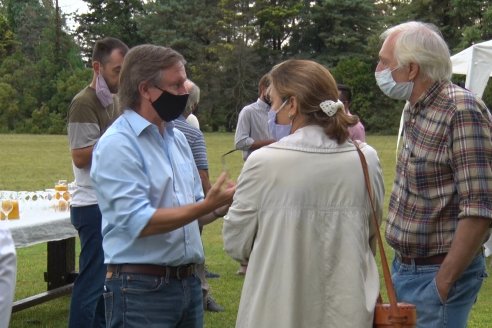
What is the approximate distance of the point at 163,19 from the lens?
5616 centimetres

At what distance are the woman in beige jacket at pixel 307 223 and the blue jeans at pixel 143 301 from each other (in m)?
0.42

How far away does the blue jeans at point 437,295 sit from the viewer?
3150mm

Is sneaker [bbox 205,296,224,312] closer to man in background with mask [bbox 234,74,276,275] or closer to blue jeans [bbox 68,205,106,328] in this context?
man in background with mask [bbox 234,74,276,275]

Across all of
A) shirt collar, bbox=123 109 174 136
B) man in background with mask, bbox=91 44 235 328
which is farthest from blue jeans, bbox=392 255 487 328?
shirt collar, bbox=123 109 174 136

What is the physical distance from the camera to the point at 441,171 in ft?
10.2

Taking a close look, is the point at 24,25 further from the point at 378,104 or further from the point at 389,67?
the point at 389,67

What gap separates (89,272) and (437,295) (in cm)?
272

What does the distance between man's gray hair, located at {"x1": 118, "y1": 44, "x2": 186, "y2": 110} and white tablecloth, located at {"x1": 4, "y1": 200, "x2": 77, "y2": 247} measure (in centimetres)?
243

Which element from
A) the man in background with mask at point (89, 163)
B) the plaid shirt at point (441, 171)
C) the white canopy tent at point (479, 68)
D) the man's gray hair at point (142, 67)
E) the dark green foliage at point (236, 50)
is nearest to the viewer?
the plaid shirt at point (441, 171)

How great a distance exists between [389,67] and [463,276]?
92 centimetres

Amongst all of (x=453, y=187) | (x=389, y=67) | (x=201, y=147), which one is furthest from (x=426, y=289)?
(x=201, y=147)

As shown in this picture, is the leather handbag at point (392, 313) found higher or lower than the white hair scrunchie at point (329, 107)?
lower

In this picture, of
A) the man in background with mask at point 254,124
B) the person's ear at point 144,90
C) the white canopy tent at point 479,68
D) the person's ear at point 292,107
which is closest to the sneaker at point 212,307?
the man in background with mask at point 254,124

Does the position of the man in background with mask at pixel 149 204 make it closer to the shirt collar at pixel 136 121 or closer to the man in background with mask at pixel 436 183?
the shirt collar at pixel 136 121
